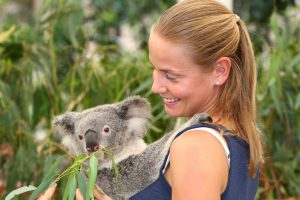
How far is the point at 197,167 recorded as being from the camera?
4.77ft

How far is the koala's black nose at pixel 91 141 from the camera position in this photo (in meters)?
1.84

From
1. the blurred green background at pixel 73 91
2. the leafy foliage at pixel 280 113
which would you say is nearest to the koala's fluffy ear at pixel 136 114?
the blurred green background at pixel 73 91

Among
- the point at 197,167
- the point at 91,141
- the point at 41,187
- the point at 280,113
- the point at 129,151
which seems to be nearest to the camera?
the point at 197,167

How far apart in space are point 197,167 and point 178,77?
9.6 inches

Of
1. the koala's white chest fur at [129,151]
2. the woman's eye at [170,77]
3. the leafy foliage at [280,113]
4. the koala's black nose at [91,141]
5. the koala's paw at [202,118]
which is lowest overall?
the leafy foliage at [280,113]

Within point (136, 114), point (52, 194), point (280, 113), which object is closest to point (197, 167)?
point (52, 194)

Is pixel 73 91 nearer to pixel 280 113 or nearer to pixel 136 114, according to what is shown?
pixel 280 113

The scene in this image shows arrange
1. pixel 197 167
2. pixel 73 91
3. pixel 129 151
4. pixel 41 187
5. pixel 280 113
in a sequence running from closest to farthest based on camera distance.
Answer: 1. pixel 197 167
2. pixel 41 187
3. pixel 129 151
4. pixel 280 113
5. pixel 73 91

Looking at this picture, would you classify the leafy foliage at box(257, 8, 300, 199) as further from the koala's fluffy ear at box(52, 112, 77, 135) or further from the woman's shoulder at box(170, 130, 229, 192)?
the woman's shoulder at box(170, 130, 229, 192)

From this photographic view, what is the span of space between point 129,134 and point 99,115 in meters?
0.11

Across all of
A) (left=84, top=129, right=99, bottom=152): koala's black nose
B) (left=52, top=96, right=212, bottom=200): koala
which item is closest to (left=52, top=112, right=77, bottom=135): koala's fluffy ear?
(left=52, top=96, right=212, bottom=200): koala

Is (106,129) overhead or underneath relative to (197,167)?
underneath

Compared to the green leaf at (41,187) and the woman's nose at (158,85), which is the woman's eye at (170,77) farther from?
the green leaf at (41,187)

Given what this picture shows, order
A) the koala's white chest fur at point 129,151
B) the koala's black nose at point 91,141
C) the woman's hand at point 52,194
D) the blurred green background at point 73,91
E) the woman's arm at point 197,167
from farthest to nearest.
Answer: the blurred green background at point 73,91, the koala's white chest fur at point 129,151, the koala's black nose at point 91,141, the woman's hand at point 52,194, the woman's arm at point 197,167
